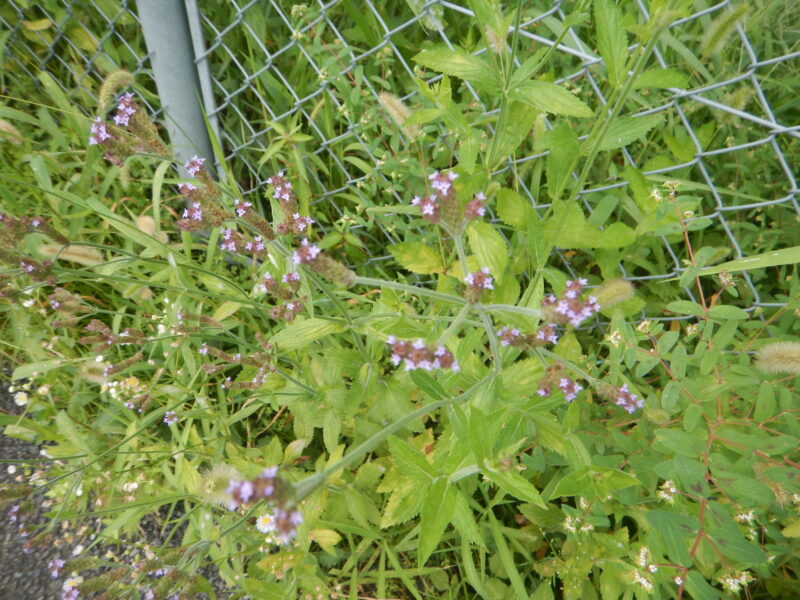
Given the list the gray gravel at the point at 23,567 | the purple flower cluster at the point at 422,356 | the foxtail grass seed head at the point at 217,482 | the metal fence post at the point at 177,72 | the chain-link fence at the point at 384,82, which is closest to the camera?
the purple flower cluster at the point at 422,356

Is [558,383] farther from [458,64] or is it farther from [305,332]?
[458,64]

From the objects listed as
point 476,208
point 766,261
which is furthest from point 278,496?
point 766,261

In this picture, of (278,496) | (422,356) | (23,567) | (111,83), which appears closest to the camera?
(278,496)

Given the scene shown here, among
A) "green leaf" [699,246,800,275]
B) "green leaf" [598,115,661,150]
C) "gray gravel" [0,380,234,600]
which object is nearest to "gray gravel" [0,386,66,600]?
"gray gravel" [0,380,234,600]

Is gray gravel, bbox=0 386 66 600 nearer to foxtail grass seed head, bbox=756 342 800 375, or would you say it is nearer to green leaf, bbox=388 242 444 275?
green leaf, bbox=388 242 444 275

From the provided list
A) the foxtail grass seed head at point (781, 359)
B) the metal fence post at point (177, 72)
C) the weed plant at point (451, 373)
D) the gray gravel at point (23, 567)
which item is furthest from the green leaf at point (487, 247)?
the gray gravel at point (23, 567)

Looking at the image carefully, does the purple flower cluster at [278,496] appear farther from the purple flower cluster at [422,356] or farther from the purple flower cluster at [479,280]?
the purple flower cluster at [479,280]
